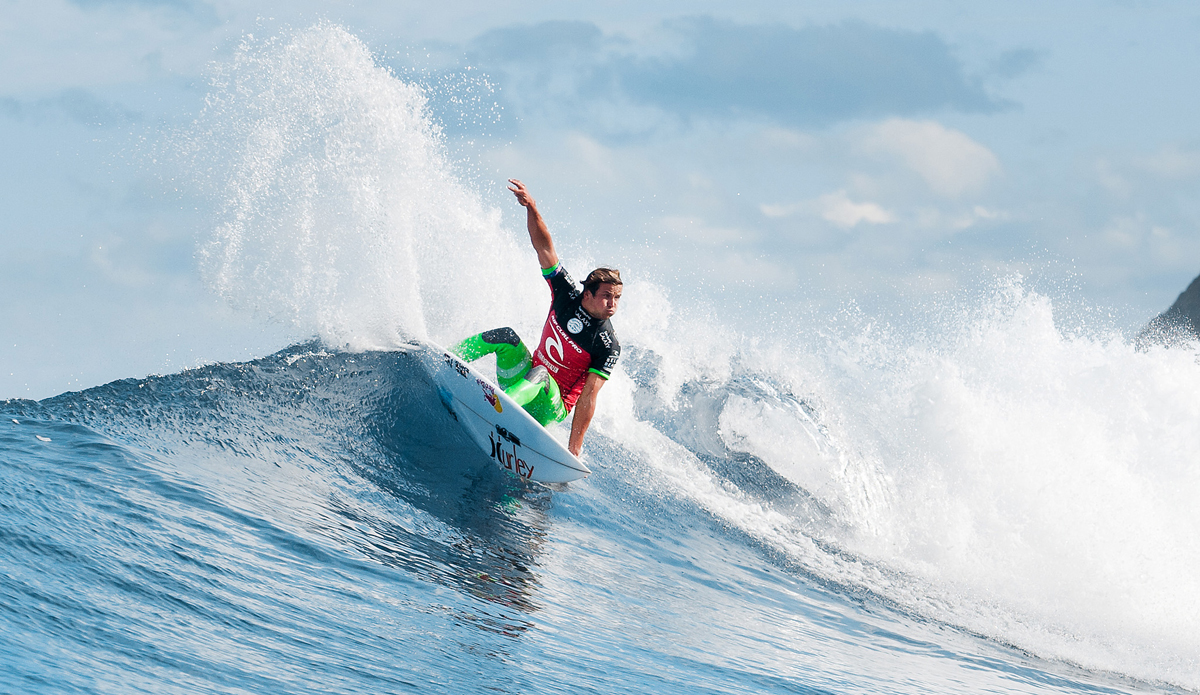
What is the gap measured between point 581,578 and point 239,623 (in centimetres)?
243

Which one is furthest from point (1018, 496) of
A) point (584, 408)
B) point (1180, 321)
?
point (1180, 321)

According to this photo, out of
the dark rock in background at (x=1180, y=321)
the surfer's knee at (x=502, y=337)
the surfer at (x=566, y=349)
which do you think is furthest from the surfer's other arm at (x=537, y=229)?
the dark rock in background at (x=1180, y=321)

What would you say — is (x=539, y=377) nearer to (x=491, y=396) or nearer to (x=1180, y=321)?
(x=491, y=396)

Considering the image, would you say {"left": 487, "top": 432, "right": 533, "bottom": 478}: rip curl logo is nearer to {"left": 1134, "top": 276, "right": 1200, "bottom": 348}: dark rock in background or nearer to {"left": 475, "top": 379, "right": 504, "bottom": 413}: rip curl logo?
{"left": 475, "top": 379, "right": 504, "bottom": 413}: rip curl logo

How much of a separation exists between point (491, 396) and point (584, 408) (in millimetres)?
825

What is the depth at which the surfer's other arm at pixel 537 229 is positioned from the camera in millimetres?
7035

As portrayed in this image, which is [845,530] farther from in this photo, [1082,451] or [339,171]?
[339,171]

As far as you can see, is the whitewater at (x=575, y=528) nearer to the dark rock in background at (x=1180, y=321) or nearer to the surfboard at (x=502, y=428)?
the surfboard at (x=502, y=428)

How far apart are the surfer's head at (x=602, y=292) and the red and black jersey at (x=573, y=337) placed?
0.33ft

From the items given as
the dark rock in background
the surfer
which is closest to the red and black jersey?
the surfer

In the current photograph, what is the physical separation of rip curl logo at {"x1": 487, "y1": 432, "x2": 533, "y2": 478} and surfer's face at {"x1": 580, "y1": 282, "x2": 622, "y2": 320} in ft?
4.46

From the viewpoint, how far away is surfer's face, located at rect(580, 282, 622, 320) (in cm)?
697

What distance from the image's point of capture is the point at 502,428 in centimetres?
737

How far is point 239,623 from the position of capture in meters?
4.09
